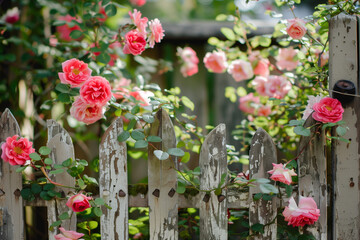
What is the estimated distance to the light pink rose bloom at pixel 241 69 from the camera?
6.29 feet

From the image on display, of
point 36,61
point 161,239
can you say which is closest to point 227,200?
point 161,239

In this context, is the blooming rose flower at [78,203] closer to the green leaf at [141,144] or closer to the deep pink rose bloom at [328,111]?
the green leaf at [141,144]

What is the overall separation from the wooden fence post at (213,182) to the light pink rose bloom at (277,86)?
65cm

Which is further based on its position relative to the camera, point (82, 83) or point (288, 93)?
point (288, 93)

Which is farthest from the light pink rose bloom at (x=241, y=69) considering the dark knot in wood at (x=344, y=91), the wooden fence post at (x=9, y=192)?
the wooden fence post at (x=9, y=192)

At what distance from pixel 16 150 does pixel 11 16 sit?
1.48m

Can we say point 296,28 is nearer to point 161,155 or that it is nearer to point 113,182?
point 161,155

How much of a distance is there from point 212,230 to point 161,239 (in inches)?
7.2

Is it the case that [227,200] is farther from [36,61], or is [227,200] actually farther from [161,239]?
A: [36,61]

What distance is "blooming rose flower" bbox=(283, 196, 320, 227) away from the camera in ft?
4.08

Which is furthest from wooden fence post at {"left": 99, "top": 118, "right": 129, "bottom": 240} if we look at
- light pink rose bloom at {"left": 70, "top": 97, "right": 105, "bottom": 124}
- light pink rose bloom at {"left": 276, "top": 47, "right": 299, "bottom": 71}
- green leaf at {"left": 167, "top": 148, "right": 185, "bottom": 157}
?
light pink rose bloom at {"left": 276, "top": 47, "right": 299, "bottom": 71}

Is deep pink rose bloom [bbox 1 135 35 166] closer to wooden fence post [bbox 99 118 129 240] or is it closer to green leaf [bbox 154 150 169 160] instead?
wooden fence post [bbox 99 118 129 240]

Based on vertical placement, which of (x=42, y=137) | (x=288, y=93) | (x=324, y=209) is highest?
(x=288, y=93)

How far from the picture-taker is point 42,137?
8.28 feet
